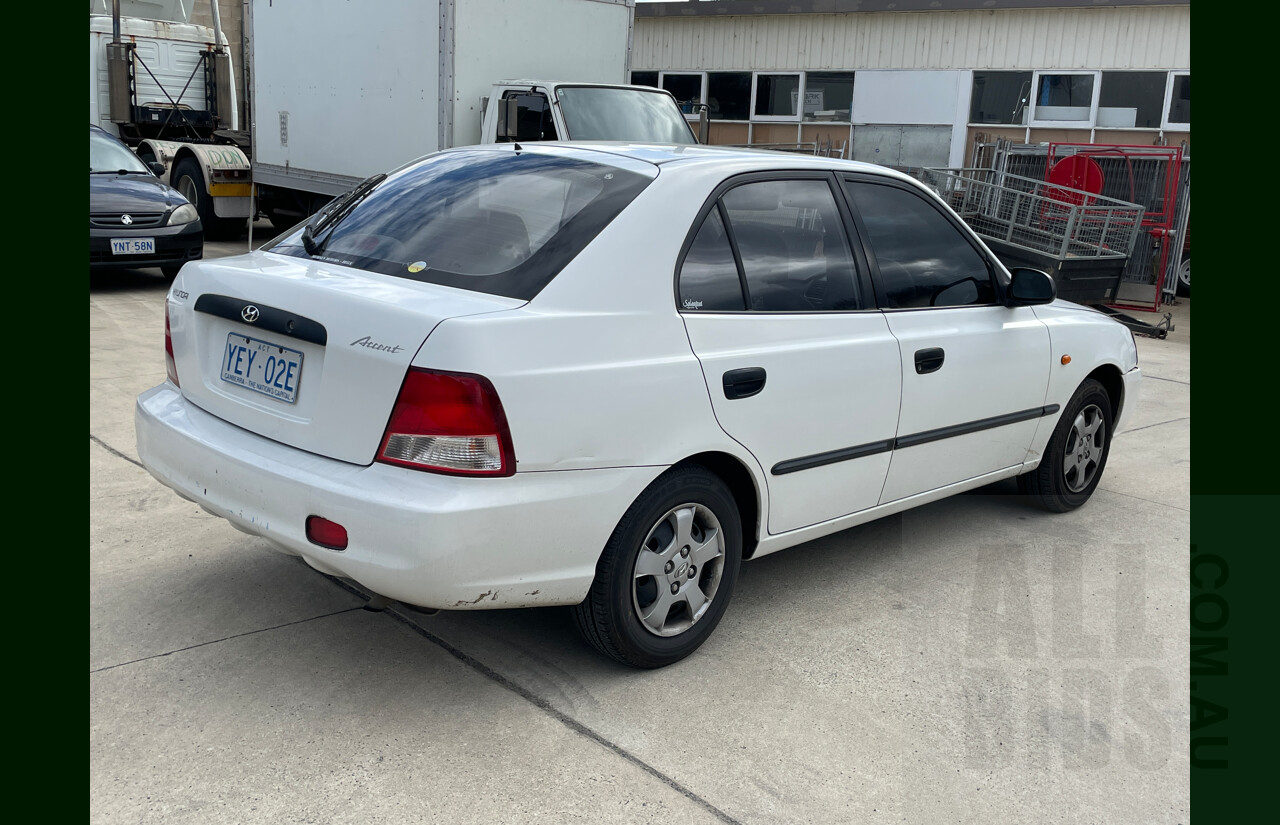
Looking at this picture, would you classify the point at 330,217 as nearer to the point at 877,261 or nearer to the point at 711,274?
the point at 711,274

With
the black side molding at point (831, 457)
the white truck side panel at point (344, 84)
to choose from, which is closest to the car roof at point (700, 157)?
the black side molding at point (831, 457)

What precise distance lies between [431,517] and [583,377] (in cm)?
55

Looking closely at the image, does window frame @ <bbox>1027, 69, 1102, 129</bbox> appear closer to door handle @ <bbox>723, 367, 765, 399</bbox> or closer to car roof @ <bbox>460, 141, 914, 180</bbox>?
car roof @ <bbox>460, 141, 914, 180</bbox>

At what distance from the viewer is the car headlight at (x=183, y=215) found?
10.4m

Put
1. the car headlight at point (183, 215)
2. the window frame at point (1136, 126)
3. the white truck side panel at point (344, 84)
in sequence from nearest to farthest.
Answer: the white truck side panel at point (344, 84), the car headlight at point (183, 215), the window frame at point (1136, 126)

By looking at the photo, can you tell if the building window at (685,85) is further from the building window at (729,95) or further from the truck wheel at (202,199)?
the truck wheel at (202,199)

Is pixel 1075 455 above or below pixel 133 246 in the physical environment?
below

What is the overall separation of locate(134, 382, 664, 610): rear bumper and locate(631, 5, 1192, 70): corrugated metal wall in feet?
46.2

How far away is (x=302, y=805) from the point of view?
262 cm

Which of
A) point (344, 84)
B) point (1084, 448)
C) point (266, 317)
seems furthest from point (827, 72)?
point (266, 317)

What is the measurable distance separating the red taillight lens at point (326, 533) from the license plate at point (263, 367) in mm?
374

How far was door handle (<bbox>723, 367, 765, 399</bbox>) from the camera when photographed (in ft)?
10.9

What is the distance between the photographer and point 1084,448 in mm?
5180

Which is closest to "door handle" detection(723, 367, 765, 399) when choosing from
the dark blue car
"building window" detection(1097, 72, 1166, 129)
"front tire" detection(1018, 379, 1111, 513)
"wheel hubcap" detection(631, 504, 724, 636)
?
"wheel hubcap" detection(631, 504, 724, 636)
